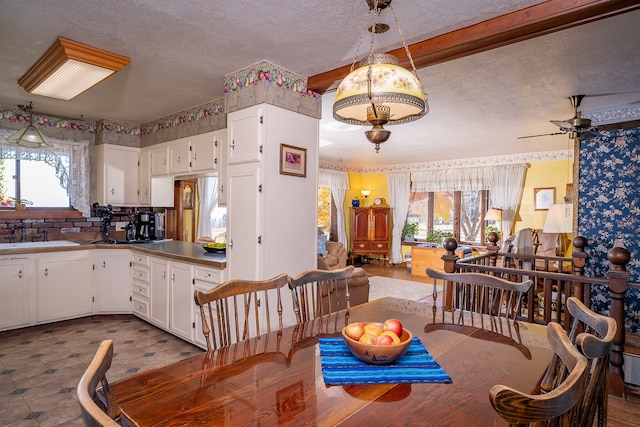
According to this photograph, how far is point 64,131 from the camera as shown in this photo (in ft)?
14.7

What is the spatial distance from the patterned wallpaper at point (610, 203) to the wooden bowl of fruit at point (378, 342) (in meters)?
3.74

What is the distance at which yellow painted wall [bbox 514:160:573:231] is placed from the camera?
6.43 m

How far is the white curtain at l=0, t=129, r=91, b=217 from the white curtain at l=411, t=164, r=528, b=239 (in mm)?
6530

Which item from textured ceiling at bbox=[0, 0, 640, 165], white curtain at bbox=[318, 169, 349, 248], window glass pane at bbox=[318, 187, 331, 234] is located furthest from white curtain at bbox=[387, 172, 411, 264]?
textured ceiling at bbox=[0, 0, 640, 165]

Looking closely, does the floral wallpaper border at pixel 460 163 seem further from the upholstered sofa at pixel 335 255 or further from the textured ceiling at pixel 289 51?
the textured ceiling at pixel 289 51

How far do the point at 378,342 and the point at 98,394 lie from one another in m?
0.79

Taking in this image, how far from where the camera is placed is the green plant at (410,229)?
8555 millimetres

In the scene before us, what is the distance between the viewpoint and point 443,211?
26.8 feet

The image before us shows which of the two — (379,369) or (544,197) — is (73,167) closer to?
(379,369)

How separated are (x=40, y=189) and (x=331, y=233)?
590 centimetres

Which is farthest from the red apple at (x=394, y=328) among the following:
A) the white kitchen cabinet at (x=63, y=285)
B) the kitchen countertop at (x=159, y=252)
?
the white kitchen cabinet at (x=63, y=285)

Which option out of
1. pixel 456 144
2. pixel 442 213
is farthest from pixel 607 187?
pixel 442 213

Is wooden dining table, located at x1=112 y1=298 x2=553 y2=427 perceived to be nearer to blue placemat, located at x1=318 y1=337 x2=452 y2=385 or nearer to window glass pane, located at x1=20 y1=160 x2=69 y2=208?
blue placemat, located at x1=318 y1=337 x2=452 y2=385

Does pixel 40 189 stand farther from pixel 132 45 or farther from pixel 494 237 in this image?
pixel 494 237
